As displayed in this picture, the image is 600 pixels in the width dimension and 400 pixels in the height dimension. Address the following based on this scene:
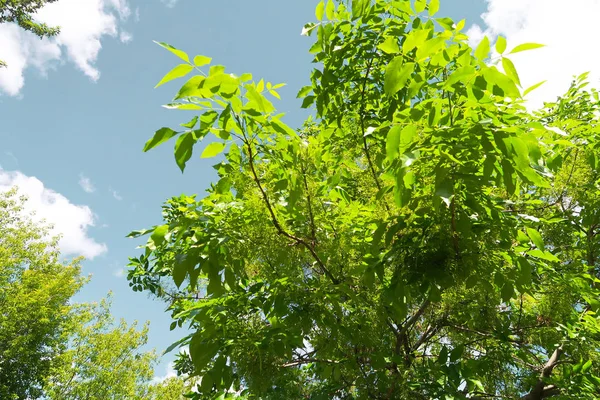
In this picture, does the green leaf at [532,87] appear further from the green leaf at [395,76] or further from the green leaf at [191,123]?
the green leaf at [191,123]

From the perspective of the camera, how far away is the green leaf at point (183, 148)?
1148mm

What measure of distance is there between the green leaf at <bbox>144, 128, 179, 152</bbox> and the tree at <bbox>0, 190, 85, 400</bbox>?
17550 millimetres

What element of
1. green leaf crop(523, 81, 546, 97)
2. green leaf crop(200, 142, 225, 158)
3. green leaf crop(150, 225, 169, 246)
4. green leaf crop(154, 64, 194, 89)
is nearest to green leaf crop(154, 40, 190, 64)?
green leaf crop(154, 64, 194, 89)

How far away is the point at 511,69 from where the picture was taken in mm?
977

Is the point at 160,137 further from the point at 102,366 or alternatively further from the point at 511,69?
the point at 102,366

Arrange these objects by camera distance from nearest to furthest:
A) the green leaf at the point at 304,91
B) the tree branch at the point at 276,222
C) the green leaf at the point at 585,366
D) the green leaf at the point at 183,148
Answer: the green leaf at the point at 183,148, the tree branch at the point at 276,222, the green leaf at the point at 304,91, the green leaf at the point at 585,366

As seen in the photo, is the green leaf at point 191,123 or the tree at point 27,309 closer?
the green leaf at point 191,123

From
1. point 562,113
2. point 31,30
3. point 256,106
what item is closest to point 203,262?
point 256,106

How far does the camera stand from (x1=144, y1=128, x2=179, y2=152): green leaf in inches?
44.6

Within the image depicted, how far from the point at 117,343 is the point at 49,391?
8.48 feet

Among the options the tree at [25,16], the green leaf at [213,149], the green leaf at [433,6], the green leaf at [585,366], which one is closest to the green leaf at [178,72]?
the green leaf at [213,149]

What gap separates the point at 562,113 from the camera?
11.4ft

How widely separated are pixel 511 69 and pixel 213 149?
947 millimetres

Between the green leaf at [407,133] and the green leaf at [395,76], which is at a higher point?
the green leaf at [395,76]
